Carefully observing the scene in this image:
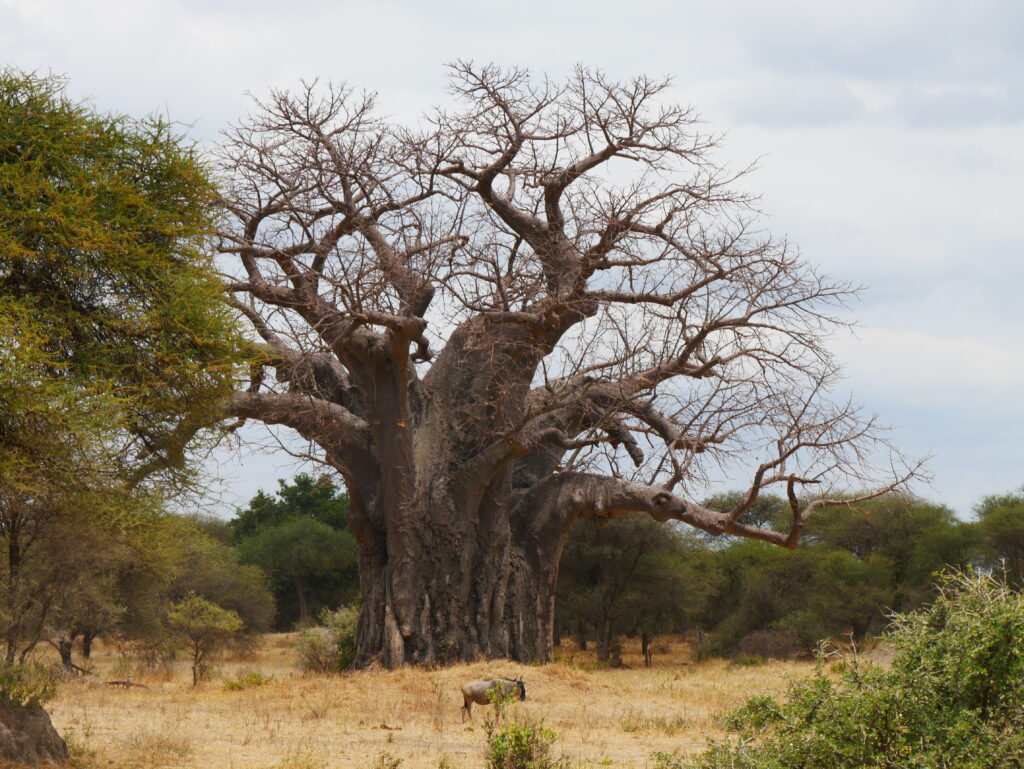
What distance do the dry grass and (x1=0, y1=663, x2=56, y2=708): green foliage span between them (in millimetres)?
490

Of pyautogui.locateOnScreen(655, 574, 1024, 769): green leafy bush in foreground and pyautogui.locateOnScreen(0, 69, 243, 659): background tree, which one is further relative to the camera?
pyautogui.locateOnScreen(0, 69, 243, 659): background tree

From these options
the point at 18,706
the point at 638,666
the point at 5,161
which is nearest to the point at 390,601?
the point at 18,706

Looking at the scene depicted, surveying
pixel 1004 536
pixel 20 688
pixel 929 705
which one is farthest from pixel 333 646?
pixel 1004 536

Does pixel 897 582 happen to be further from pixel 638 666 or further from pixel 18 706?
pixel 18 706

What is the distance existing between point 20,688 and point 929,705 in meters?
5.48

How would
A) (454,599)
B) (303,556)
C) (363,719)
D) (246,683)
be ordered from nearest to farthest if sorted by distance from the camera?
(363,719)
(246,683)
(454,599)
(303,556)

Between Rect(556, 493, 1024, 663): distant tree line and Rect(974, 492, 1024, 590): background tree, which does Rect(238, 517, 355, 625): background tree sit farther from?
Rect(974, 492, 1024, 590): background tree

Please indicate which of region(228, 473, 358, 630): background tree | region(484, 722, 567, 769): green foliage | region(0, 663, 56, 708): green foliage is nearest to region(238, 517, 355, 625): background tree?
region(228, 473, 358, 630): background tree

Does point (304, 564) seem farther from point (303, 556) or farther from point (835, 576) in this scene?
point (835, 576)

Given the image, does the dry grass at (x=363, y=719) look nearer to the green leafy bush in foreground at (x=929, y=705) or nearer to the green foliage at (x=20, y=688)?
the green foliage at (x=20, y=688)

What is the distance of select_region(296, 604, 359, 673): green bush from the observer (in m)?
14.5

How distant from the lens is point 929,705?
14.5ft

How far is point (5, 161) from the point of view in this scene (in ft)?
22.9

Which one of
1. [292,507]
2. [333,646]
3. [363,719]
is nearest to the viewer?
[363,719]
